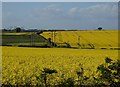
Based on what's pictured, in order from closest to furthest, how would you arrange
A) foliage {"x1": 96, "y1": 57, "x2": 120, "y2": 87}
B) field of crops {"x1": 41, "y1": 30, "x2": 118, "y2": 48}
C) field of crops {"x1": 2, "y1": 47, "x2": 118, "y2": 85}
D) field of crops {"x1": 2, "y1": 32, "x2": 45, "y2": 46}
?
foliage {"x1": 96, "y1": 57, "x2": 120, "y2": 87}, field of crops {"x1": 2, "y1": 47, "x2": 118, "y2": 85}, field of crops {"x1": 41, "y1": 30, "x2": 118, "y2": 48}, field of crops {"x1": 2, "y1": 32, "x2": 45, "y2": 46}

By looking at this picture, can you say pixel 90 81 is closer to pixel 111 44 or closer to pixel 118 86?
pixel 118 86

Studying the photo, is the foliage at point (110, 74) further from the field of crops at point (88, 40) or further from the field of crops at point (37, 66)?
the field of crops at point (88, 40)

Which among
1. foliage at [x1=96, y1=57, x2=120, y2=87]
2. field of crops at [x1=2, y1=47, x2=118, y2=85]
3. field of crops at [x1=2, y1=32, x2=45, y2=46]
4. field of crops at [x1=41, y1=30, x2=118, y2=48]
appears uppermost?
foliage at [x1=96, y1=57, x2=120, y2=87]

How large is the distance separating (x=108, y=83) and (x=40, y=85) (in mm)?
1954

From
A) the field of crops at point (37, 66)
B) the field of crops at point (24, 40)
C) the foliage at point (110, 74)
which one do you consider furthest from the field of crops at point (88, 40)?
the foliage at point (110, 74)

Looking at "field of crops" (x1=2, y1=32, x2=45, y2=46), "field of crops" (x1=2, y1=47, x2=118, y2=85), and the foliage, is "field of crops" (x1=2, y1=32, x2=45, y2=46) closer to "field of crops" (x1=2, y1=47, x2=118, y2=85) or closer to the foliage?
"field of crops" (x1=2, y1=47, x2=118, y2=85)

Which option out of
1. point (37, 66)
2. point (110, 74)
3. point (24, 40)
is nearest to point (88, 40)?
Answer: point (24, 40)

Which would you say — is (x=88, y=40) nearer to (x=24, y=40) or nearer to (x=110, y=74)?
(x=24, y=40)

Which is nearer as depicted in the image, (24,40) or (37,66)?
(37,66)

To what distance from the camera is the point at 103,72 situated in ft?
31.0

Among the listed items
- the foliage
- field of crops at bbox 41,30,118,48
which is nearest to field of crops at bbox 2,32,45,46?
field of crops at bbox 41,30,118,48

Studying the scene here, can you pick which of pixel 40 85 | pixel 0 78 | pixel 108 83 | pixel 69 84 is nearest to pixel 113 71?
pixel 108 83

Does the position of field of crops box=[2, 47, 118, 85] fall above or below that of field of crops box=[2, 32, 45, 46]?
above

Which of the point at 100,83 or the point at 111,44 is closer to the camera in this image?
the point at 100,83
